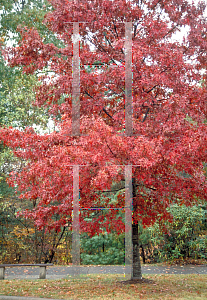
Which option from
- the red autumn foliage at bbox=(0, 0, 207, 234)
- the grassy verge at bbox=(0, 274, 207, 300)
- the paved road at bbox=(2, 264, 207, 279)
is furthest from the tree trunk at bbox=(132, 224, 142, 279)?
the paved road at bbox=(2, 264, 207, 279)

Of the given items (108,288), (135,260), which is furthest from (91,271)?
(108,288)

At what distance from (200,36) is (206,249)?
7.32 meters

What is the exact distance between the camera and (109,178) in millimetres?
5785

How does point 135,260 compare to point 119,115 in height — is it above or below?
below

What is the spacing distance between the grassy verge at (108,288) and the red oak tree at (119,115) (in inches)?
32.6

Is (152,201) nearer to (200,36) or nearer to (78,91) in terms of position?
(78,91)

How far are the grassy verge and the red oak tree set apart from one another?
828 mm

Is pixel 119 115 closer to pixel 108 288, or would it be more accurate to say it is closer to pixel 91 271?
pixel 108 288

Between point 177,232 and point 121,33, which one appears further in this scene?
point 177,232

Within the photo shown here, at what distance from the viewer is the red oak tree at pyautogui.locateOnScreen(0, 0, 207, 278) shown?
6020mm

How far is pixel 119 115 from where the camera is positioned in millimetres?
7191

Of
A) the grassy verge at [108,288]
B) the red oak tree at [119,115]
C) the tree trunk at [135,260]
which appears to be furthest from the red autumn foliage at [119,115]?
the grassy verge at [108,288]

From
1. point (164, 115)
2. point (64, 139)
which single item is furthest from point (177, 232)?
point (64, 139)

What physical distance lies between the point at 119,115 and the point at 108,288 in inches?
148
